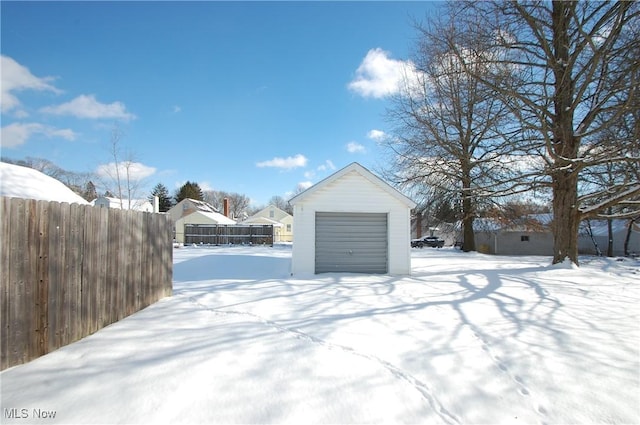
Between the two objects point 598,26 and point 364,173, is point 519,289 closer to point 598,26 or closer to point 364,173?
point 364,173

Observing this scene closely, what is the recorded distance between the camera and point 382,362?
12.3ft

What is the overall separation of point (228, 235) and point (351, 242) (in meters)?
20.4

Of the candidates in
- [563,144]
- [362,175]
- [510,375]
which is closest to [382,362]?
[510,375]

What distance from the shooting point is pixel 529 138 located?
11.1 m

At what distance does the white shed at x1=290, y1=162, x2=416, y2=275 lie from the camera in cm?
1030

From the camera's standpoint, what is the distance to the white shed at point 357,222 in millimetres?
10297

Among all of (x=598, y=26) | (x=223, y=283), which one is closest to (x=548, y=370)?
(x=223, y=283)

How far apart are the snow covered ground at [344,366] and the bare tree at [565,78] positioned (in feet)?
18.0

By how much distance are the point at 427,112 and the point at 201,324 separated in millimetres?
12231

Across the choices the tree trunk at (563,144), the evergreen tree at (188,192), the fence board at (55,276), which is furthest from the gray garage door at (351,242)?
the evergreen tree at (188,192)

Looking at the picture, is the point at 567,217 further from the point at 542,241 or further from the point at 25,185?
the point at 542,241

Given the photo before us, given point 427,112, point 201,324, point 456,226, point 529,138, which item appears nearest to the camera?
point 201,324

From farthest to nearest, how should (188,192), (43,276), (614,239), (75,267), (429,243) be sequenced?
1. (188,192)
2. (429,243)
3. (614,239)
4. (75,267)
5. (43,276)

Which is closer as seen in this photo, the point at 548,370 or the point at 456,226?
the point at 548,370
